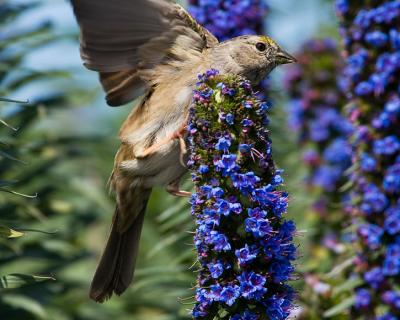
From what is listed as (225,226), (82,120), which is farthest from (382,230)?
(82,120)

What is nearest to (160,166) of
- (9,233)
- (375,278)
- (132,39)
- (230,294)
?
(132,39)

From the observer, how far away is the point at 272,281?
3.34m

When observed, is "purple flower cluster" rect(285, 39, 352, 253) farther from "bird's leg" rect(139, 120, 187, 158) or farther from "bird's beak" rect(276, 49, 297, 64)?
"bird's leg" rect(139, 120, 187, 158)

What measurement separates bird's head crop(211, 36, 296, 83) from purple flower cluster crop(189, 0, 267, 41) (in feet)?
2.28

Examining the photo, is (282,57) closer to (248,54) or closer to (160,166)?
(248,54)

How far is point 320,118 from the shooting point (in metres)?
6.96

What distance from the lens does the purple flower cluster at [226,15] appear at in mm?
5656

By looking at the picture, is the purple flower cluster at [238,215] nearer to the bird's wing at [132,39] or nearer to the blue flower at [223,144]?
the blue flower at [223,144]

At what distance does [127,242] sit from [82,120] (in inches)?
160

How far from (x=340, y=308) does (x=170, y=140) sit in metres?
1.34

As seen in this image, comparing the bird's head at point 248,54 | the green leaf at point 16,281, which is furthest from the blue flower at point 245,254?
the bird's head at point 248,54

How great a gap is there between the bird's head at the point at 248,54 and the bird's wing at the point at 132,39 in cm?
22

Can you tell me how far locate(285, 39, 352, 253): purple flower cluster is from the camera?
21.8 feet

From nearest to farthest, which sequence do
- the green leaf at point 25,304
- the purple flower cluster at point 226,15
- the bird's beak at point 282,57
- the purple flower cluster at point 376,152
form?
the purple flower cluster at point 376,152, the green leaf at point 25,304, the bird's beak at point 282,57, the purple flower cluster at point 226,15
